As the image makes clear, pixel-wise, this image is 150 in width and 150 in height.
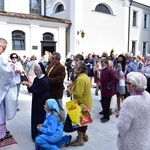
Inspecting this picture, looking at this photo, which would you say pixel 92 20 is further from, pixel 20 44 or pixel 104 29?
pixel 20 44

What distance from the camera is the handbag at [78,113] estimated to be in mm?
3705

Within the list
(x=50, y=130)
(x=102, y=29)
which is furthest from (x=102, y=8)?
(x=50, y=130)

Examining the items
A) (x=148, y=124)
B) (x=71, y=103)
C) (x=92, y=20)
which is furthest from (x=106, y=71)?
(x=92, y=20)

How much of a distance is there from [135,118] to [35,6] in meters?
22.1

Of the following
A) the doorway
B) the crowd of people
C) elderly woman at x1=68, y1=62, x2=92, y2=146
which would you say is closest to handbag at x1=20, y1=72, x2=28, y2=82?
the crowd of people

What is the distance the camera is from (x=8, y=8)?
1933 centimetres

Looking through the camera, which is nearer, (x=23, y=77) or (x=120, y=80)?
(x=120, y=80)

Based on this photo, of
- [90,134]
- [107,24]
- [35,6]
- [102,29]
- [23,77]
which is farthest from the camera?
[35,6]

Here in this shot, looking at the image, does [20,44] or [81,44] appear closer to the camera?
[20,44]

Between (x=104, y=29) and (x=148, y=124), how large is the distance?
64.1 ft

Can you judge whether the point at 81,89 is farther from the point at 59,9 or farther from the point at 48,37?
the point at 59,9

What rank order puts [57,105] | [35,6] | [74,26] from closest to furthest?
[57,105]
[74,26]
[35,6]

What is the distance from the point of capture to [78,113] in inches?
146

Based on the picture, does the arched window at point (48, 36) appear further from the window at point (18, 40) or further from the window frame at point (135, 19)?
the window frame at point (135, 19)
